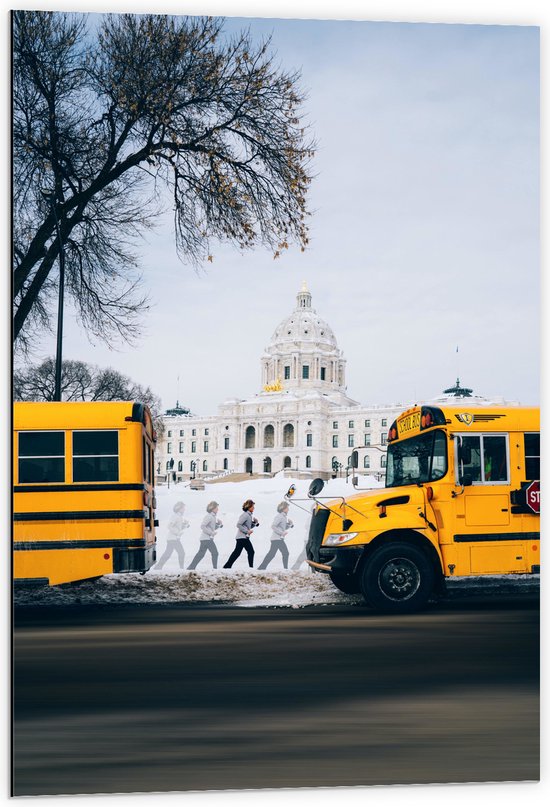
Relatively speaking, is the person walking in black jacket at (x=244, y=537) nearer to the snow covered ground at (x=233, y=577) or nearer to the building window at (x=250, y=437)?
the snow covered ground at (x=233, y=577)

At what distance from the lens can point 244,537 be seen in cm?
850

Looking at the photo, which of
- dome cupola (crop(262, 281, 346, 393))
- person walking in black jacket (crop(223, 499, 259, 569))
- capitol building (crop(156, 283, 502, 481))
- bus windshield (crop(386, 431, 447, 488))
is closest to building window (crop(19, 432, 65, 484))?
capitol building (crop(156, 283, 502, 481))

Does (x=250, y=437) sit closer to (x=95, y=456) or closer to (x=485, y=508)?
(x=95, y=456)

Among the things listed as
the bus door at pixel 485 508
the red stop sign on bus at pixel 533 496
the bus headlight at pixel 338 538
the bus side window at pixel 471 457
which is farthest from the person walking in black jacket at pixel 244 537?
the red stop sign on bus at pixel 533 496

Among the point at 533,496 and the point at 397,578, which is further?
the point at 397,578

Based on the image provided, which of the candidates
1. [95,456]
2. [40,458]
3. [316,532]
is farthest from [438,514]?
[40,458]

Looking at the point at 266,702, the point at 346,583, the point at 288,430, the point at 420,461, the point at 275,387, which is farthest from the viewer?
the point at 288,430

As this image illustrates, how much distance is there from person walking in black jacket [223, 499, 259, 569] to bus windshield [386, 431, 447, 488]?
1.78 m

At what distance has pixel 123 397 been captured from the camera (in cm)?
848

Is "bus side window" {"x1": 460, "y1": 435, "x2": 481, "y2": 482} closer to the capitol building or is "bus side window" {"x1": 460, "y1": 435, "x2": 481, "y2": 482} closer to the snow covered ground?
the capitol building

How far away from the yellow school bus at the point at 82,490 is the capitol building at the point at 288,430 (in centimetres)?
40

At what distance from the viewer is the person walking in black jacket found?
8.43 meters

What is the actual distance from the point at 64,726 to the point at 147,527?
2.87 m

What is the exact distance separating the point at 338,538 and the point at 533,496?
1938 millimetres
